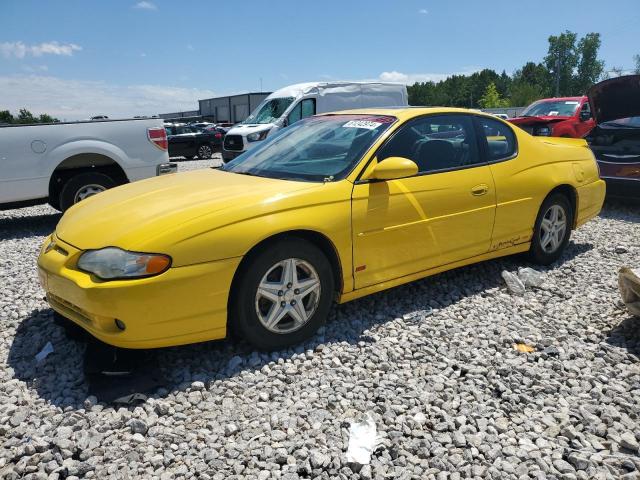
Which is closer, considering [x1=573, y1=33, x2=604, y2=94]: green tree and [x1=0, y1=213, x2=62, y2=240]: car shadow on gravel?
[x1=0, y1=213, x2=62, y2=240]: car shadow on gravel

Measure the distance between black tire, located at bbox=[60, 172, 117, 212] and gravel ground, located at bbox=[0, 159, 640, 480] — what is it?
127 inches

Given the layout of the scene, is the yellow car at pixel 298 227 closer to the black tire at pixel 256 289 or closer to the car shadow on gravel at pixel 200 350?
the black tire at pixel 256 289

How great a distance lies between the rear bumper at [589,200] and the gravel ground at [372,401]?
4.18 ft

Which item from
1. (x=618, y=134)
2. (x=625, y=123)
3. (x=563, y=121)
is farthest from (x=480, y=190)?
(x=563, y=121)

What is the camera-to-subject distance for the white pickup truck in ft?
22.0

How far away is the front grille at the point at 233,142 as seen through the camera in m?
12.8

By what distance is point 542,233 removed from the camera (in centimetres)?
482

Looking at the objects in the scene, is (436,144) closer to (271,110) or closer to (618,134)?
(618,134)

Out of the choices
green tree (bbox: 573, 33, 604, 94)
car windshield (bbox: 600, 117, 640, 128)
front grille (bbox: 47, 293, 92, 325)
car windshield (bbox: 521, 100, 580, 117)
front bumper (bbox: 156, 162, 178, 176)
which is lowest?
front grille (bbox: 47, 293, 92, 325)

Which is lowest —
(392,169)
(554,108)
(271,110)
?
(392,169)

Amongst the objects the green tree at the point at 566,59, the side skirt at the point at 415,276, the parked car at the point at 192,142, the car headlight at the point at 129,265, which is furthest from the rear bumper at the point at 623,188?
the green tree at the point at 566,59

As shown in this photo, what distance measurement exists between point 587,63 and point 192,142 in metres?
104

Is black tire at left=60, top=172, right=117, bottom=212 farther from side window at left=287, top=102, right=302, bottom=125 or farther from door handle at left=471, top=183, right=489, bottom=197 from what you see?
side window at left=287, top=102, right=302, bottom=125

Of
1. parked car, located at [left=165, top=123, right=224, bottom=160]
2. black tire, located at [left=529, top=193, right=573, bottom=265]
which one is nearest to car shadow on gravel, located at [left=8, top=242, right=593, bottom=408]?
black tire, located at [left=529, top=193, right=573, bottom=265]
